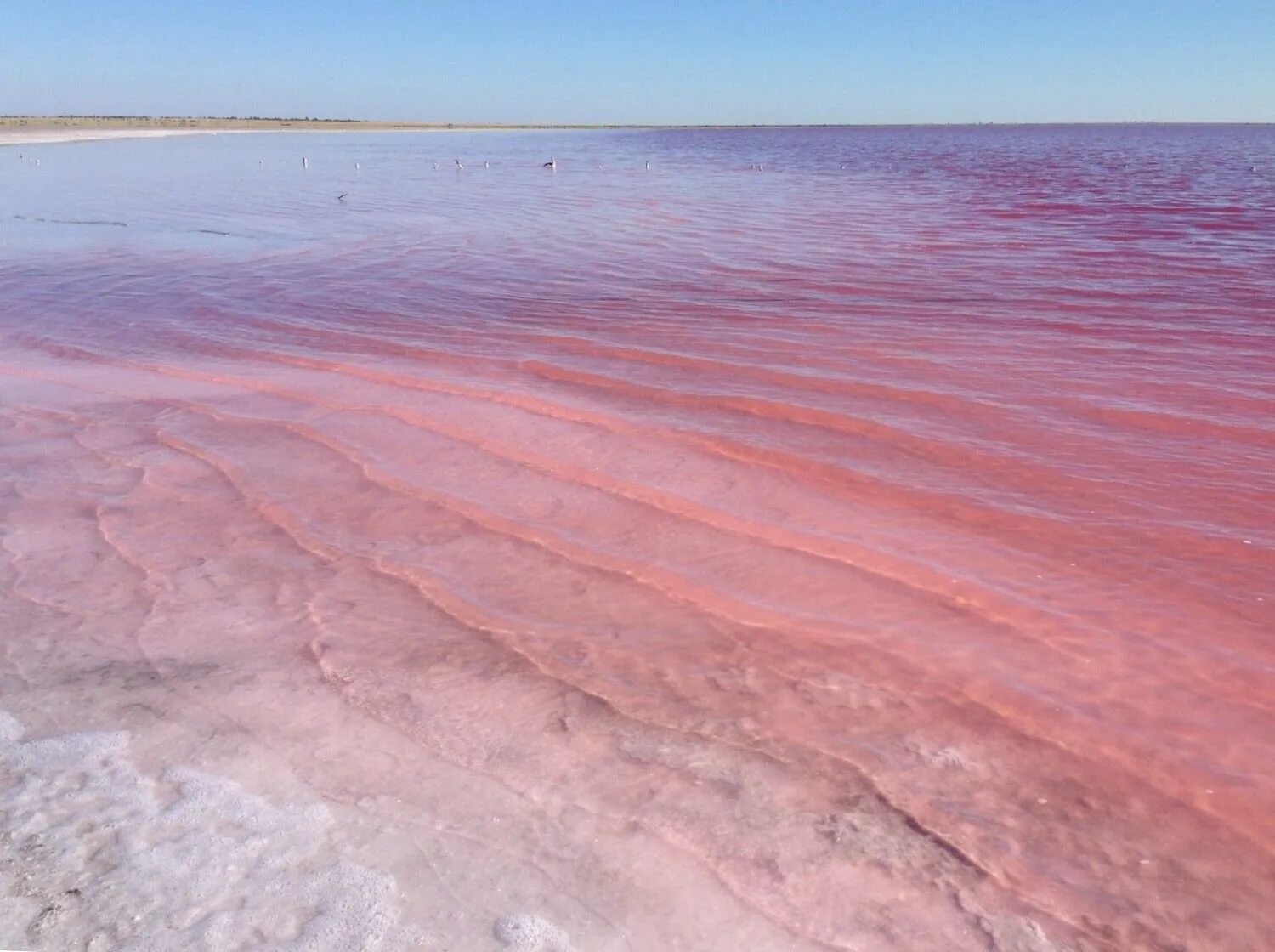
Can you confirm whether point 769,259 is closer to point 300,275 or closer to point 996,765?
point 300,275

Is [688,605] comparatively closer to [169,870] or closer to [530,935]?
[530,935]

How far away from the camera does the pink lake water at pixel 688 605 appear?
2.14 metres

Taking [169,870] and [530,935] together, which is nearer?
[530,935]

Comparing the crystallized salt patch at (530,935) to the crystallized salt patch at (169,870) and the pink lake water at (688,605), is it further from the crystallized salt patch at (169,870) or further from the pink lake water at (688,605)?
the crystallized salt patch at (169,870)

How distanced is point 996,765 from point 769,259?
906 cm

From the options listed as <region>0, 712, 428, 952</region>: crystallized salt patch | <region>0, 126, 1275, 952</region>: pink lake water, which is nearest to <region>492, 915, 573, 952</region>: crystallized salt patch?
<region>0, 126, 1275, 952</region>: pink lake water

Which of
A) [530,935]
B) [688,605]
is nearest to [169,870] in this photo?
[530,935]

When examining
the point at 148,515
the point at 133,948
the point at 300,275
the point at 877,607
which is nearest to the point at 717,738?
the point at 877,607

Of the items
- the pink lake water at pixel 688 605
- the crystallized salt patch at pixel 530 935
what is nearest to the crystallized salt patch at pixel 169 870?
the pink lake water at pixel 688 605

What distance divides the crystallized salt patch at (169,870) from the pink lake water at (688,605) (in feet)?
0.06

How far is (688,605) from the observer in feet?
11.1

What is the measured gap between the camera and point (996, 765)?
8.30ft

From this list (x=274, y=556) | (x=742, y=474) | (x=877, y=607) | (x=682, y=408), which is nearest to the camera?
(x=877, y=607)

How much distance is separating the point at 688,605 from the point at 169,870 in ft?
5.75
